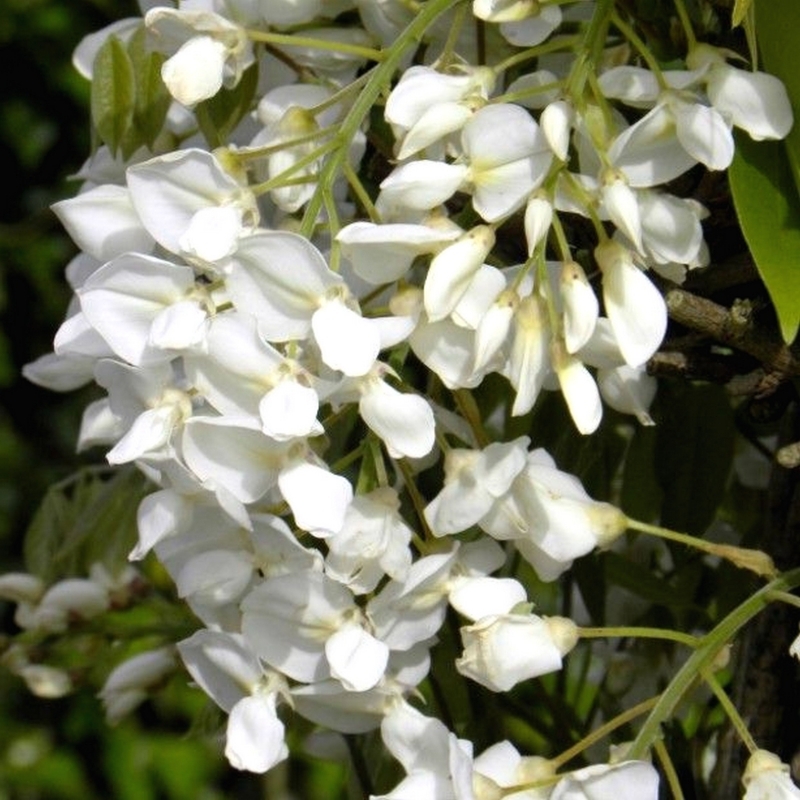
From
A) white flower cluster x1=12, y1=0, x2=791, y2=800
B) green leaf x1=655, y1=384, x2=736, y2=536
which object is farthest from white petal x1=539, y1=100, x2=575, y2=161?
green leaf x1=655, y1=384, x2=736, y2=536

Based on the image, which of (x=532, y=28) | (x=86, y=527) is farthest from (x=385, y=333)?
(x=86, y=527)

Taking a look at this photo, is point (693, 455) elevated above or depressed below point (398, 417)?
below

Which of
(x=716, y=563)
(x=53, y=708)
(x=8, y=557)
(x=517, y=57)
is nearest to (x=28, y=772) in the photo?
(x=53, y=708)

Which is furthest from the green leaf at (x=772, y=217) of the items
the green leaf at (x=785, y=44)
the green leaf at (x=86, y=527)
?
the green leaf at (x=86, y=527)

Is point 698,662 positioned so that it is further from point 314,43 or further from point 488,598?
point 314,43

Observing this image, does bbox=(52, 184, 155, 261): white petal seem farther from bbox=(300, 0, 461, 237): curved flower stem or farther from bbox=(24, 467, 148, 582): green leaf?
bbox=(24, 467, 148, 582): green leaf

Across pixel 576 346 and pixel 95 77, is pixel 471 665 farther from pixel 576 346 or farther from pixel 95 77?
pixel 95 77

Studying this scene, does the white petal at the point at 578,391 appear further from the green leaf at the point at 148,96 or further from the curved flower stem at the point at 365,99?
the green leaf at the point at 148,96
